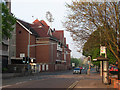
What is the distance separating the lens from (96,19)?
55.2 ft

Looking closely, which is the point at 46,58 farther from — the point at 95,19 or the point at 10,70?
the point at 95,19

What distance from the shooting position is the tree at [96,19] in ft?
53.8

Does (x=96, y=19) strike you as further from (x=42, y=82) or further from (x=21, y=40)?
(x=21, y=40)

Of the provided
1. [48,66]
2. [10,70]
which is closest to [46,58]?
[48,66]

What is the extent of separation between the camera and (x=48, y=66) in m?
62.8

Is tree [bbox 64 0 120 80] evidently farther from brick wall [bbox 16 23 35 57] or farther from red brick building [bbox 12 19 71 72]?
brick wall [bbox 16 23 35 57]

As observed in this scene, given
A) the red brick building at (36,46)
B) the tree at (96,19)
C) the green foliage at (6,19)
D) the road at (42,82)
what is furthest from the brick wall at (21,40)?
the tree at (96,19)

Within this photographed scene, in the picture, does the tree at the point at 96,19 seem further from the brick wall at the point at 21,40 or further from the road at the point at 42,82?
the brick wall at the point at 21,40

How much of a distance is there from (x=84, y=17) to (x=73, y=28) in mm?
1382

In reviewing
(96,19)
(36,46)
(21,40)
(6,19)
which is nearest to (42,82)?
(96,19)

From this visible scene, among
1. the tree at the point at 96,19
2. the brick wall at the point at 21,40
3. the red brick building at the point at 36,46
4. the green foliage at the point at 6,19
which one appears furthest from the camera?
the brick wall at the point at 21,40

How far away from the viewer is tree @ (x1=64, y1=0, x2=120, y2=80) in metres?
16.4

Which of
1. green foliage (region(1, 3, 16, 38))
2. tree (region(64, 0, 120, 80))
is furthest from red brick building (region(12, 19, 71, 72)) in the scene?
tree (region(64, 0, 120, 80))

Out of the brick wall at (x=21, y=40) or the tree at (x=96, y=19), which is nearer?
the tree at (x=96, y=19)
